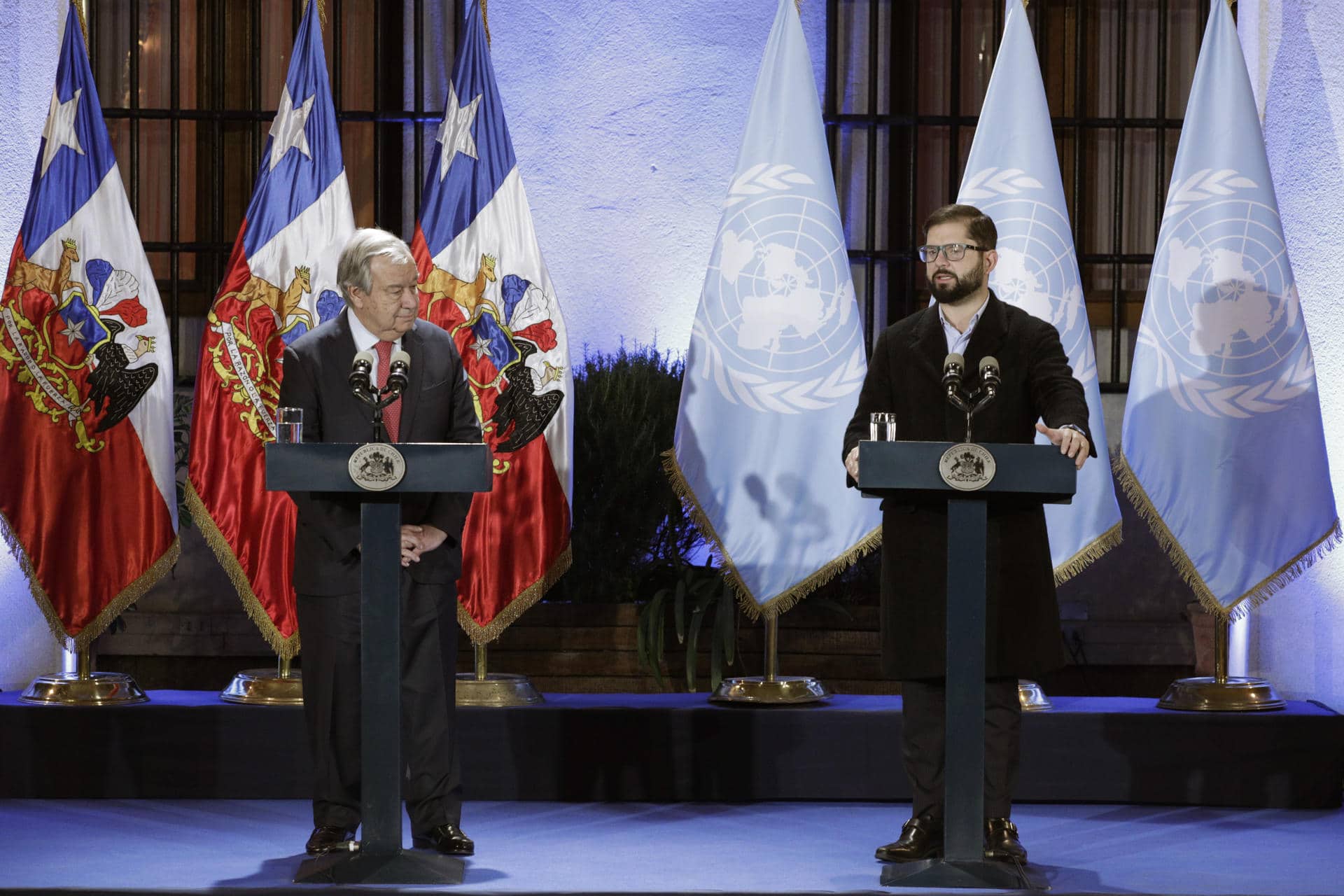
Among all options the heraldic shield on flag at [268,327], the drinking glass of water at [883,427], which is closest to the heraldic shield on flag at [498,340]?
the heraldic shield on flag at [268,327]

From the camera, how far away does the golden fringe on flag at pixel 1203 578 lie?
4.52m

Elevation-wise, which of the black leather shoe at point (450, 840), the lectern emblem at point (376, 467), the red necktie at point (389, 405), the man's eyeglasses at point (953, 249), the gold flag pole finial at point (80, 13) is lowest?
the black leather shoe at point (450, 840)

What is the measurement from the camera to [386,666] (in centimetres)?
325

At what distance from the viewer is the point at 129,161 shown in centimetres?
643

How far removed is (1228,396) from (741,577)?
162cm

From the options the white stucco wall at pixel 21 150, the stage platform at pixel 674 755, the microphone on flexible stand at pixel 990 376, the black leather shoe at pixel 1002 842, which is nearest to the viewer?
the microphone on flexible stand at pixel 990 376

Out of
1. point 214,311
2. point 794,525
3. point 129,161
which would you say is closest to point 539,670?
point 794,525

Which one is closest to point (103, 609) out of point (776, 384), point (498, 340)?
point (498, 340)

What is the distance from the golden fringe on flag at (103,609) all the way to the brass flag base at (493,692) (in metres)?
0.99

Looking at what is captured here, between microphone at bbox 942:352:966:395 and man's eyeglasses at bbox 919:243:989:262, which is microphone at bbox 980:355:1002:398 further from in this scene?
man's eyeglasses at bbox 919:243:989:262

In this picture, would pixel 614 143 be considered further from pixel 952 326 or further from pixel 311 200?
pixel 952 326

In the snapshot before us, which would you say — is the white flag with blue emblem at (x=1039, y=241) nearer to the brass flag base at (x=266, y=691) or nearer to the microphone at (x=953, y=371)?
the microphone at (x=953, y=371)

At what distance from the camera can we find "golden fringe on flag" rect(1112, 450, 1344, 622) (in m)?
4.52

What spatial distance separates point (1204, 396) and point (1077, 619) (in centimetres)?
187
